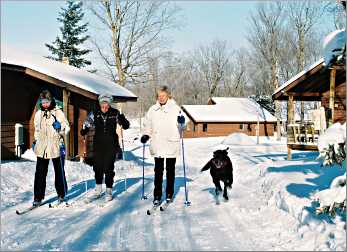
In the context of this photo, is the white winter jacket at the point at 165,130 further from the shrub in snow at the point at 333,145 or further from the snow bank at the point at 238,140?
the snow bank at the point at 238,140

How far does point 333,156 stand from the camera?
461 cm

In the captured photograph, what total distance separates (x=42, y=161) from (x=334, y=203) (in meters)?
5.00

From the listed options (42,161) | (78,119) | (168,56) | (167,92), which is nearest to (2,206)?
(42,161)

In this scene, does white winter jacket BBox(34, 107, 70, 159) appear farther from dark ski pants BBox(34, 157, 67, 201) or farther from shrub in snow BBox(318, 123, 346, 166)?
shrub in snow BBox(318, 123, 346, 166)

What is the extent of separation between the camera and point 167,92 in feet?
23.3

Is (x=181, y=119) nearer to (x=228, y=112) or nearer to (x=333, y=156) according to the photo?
(x=333, y=156)

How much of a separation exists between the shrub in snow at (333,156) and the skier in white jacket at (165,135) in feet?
9.69

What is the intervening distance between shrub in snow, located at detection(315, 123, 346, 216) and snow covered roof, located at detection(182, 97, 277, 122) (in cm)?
4473

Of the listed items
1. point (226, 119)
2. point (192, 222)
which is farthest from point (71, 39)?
point (192, 222)

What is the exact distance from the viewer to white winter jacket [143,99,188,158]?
704cm

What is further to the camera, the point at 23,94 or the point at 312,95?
the point at 312,95

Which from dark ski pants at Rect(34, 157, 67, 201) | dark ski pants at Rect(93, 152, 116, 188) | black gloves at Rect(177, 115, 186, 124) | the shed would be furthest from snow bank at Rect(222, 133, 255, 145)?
dark ski pants at Rect(34, 157, 67, 201)

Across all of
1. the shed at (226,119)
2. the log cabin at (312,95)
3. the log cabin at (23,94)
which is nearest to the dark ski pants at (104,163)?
the log cabin at (23,94)

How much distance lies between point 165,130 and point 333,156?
324cm
